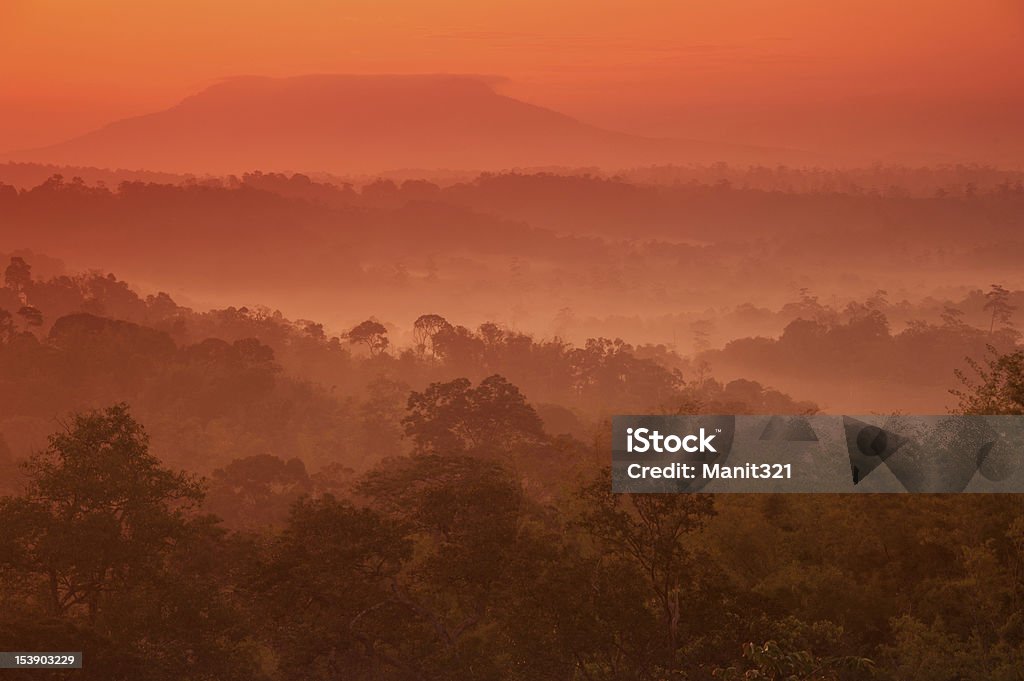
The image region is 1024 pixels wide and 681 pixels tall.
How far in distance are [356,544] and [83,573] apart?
7.30 m

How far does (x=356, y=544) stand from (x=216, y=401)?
163 feet

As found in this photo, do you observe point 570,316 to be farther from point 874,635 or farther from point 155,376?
point 874,635

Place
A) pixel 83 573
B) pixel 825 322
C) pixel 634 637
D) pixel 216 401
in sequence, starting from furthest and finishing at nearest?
pixel 825 322 < pixel 216 401 < pixel 83 573 < pixel 634 637

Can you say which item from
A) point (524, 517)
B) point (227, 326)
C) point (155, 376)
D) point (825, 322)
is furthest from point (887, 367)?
point (524, 517)

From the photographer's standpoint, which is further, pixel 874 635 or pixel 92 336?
pixel 92 336

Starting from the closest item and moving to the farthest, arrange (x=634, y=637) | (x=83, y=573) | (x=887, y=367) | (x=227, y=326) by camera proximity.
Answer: (x=634, y=637) < (x=83, y=573) < (x=227, y=326) < (x=887, y=367)

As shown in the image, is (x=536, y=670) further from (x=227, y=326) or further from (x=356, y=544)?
(x=227, y=326)

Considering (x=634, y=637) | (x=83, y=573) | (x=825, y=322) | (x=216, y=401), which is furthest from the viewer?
(x=825, y=322)

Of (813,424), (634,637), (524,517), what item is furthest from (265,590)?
(813,424)

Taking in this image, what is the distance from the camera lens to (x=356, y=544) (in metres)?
26.8

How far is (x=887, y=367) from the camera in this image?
122625mm

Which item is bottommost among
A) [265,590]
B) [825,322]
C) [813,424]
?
[265,590]

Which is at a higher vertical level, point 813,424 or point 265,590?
point 813,424

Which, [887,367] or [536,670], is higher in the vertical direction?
[887,367]
